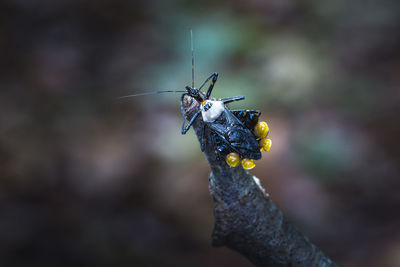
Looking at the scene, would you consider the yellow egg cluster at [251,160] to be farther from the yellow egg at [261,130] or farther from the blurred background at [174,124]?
the blurred background at [174,124]

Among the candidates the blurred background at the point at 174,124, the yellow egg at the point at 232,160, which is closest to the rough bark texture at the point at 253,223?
the yellow egg at the point at 232,160

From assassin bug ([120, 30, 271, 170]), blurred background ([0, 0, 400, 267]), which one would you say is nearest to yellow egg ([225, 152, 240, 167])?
assassin bug ([120, 30, 271, 170])

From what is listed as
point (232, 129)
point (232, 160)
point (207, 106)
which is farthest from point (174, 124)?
point (232, 160)

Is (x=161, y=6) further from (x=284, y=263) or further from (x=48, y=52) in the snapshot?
(x=284, y=263)

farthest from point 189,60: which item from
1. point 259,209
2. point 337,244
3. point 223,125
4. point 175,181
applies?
point 259,209

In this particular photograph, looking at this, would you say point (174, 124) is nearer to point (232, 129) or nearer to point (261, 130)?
point (232, 129)

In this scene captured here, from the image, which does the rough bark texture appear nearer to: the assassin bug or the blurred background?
the assassin bug
